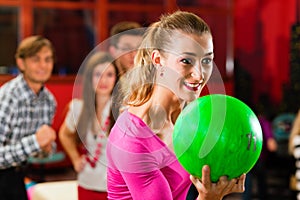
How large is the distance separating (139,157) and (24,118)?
1336 mm

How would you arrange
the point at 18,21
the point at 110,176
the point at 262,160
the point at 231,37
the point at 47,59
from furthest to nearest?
the point at 231,37, the point at 18,21, the point at 262,160, the point at 47,59, the point at 110,176

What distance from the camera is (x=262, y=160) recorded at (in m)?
4.45

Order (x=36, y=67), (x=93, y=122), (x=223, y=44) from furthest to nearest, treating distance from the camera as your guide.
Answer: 1. (x=223, y=44)
2. (x=36, y=67)
3. (x=93, y=122)

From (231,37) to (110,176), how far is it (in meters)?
6.26

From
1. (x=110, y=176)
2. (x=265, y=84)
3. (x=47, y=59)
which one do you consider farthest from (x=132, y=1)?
(x=110, y=176)

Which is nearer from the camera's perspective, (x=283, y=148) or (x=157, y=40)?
(x=157, y=40)

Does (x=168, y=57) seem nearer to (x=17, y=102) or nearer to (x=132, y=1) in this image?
(x=17, y=102)

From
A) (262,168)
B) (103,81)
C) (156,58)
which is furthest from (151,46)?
(262,168)

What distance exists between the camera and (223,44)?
7.41 metres

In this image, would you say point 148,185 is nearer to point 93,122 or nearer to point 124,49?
point 124,49

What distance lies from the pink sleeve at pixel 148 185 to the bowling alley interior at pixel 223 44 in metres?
4.34

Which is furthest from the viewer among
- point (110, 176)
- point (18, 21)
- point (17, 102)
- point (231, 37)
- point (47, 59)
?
point (231, 37)

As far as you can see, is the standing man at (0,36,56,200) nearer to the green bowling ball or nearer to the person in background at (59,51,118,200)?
the person in background at (59,51,118,200)

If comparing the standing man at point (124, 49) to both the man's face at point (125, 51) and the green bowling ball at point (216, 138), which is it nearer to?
the man's face at point (125, 51)
